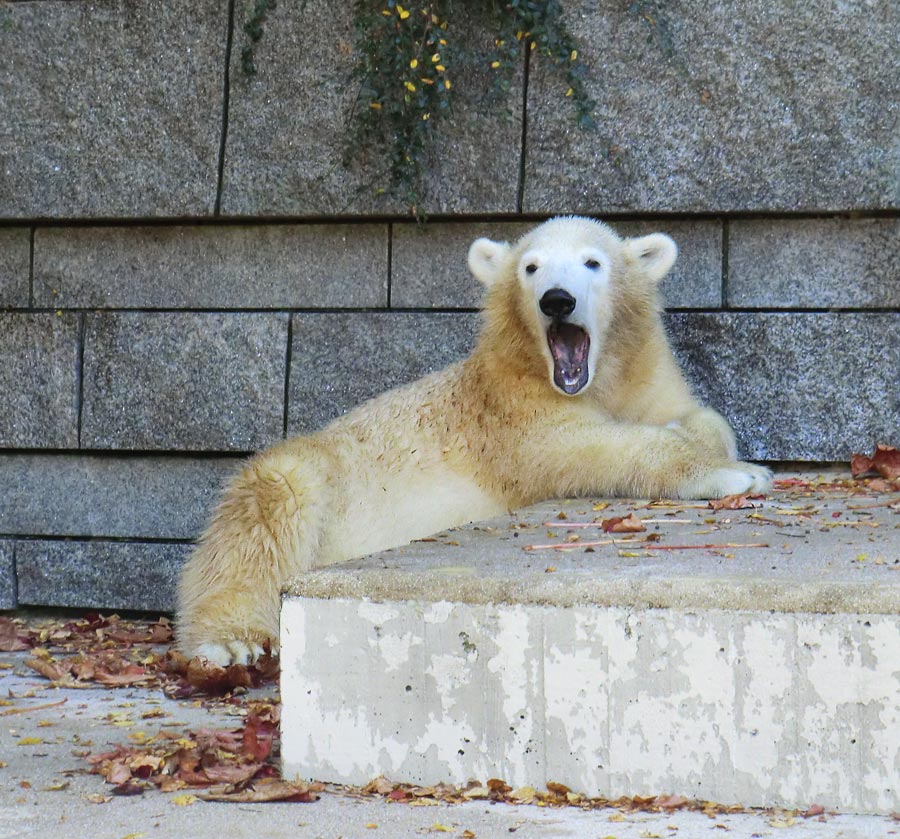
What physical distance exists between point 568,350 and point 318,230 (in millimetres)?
1505

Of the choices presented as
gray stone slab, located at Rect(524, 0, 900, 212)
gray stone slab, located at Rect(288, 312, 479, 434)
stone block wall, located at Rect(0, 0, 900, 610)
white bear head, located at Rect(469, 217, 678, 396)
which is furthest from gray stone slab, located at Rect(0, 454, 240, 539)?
gray stone slab, located at Rect(524, 0, 900, 212)

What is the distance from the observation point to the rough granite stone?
18.5 feet

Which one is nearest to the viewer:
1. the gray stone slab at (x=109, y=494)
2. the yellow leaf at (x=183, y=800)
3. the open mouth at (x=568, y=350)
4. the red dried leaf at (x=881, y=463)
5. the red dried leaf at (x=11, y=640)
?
the yellow leaf at (x=183, y=800)

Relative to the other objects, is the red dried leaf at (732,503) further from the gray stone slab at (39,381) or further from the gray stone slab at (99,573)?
the gray stone slab at (39,381)

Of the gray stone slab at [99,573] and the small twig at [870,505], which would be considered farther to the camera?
the gray stone slab at [99,573]

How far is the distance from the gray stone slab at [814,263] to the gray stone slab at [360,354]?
1.11 m

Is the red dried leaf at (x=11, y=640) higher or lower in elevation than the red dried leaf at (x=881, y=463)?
lower

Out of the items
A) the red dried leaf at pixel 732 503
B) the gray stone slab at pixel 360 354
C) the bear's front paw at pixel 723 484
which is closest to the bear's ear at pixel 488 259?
the gray stone slab at pixel 360 354

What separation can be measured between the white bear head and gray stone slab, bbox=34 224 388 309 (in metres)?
0.85

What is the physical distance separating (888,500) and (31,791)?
2647mm

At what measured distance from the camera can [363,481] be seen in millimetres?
5117

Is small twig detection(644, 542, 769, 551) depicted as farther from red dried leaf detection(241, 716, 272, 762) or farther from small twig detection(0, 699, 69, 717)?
small twig detection(0, 699, 69, 717)

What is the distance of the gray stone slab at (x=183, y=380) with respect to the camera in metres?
5.99

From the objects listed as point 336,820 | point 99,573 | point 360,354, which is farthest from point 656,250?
point 336,820
